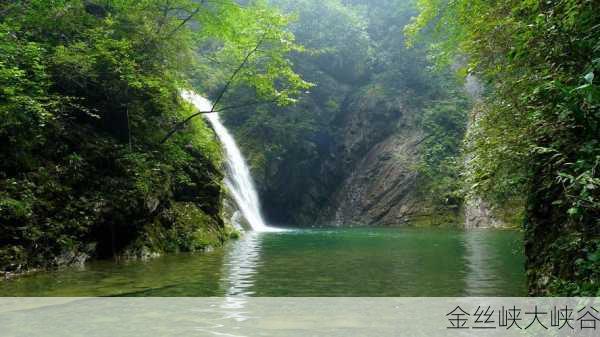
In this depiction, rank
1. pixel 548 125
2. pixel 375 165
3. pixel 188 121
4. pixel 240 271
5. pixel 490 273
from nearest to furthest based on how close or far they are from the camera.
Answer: pixel 548 125, pixel 490 273, pixel 240 271, pixel 188 121, pixel 375 165

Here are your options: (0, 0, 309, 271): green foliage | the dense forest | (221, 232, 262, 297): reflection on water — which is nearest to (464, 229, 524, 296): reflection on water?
the dense forest

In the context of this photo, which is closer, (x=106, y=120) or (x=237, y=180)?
(x=106, y=120)

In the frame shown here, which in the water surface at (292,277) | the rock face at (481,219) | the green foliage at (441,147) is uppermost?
the green foliage at (441,147)

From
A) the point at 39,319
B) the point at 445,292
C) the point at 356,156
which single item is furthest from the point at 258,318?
the point at 356,156

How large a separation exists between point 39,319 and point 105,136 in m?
8.04

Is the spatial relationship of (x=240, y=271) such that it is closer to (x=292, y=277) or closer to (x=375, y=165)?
(x=292, y=277)

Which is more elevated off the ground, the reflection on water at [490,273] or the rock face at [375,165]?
the rock face at [375,165]

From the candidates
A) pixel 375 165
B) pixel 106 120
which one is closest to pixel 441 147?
pixel 375 165

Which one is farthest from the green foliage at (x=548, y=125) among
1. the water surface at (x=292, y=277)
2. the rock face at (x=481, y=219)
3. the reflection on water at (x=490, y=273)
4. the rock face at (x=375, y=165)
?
the rock face at (x=375, y=165)

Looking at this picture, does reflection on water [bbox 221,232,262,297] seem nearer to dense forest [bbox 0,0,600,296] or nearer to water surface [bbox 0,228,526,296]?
Result: water surface [bbox 0,228,526,296]

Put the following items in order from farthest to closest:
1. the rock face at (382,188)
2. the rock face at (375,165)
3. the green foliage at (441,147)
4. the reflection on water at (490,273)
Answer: the rock face at (375,165), the rock face at (382,188), the green foliage at (441,147), the reflection on water at (490,273)

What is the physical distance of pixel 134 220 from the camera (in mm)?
11891

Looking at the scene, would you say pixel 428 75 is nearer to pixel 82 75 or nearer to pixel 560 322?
pixel 82 75

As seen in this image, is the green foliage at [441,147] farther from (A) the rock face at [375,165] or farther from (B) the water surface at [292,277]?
(B) the water surface at [292,277]
